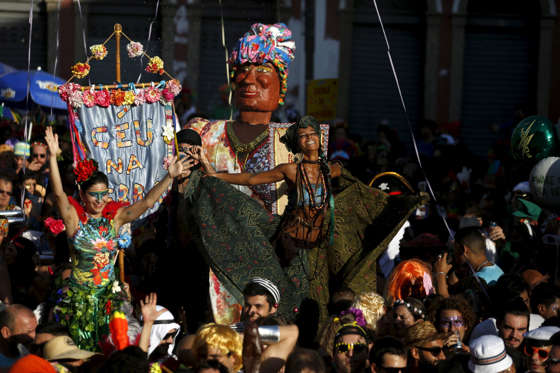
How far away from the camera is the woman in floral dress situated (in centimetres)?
795

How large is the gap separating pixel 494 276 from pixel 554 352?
245 centimetres

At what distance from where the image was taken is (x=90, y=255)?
26.2ft

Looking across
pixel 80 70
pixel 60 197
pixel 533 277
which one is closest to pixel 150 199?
pixel 60 197

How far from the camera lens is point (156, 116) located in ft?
33.4

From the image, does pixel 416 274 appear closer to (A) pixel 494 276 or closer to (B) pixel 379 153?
(A) pixel 494 276

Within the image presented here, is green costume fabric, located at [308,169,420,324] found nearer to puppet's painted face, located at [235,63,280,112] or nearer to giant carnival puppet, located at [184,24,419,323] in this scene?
giant carnival puppet, located at [184,24,419,323]

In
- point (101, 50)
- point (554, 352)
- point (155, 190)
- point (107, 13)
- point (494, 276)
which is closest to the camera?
point (554, 352)

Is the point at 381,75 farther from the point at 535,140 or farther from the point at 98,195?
the point at 98,195

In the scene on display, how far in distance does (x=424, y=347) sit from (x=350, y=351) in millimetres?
585

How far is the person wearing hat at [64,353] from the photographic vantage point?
6391 mm

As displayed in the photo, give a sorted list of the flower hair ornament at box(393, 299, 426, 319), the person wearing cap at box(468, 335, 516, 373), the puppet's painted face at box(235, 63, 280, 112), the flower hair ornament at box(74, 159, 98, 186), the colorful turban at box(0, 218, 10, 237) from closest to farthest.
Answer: the person wearing cap at box(468, 335, 516, 373) → the flower hair ornament at box(393, 299, 426, 319) → the flower hair ornament at box(74, 159, 98, 186) → the colorful turban at box(0, 218, 10, 237) → the puppet's painted face at box(235, 63, 280, 112)

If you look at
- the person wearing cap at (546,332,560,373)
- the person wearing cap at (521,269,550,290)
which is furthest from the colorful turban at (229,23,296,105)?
the person wearing cap at (546,332,560,373)

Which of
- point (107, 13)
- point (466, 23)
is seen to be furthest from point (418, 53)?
point (107, 13)

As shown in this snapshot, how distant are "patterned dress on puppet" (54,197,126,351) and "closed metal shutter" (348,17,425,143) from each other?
12470 mm
